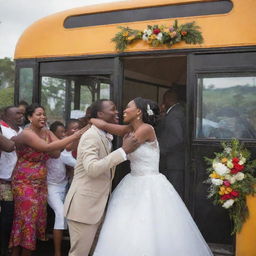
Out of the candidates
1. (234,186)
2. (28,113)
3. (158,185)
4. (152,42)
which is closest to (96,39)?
(152,42)

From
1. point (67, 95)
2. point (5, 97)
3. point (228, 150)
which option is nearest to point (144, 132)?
point (228, 150)

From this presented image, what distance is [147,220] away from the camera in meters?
3.99

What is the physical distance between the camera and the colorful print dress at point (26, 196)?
5039 mm

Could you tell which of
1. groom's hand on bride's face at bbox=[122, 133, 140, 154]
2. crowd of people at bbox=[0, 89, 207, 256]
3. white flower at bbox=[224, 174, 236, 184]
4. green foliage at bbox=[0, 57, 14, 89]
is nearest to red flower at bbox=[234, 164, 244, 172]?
white flower at bbox=[224, 174, 236, 184]

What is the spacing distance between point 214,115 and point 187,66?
634 millimetres

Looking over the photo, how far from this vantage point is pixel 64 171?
5.53 m

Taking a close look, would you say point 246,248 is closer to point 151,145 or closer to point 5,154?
point 151,145

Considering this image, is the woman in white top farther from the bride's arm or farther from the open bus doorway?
the open bus doorway

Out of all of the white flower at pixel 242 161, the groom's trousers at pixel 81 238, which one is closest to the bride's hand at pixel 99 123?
the groom's trousers at pixel 81 238

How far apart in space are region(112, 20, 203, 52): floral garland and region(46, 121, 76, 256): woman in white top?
1.63 metres

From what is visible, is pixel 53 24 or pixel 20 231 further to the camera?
pixel 53 24

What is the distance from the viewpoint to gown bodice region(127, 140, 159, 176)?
4188mm

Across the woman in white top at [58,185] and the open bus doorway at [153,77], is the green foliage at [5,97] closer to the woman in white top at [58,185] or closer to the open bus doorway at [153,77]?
the open bus doorway at [153,77]

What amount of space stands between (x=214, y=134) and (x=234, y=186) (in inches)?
24.9
